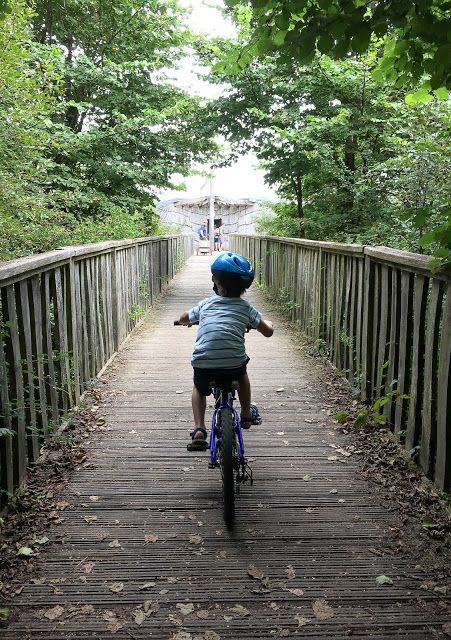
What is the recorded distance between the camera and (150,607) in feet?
8.39

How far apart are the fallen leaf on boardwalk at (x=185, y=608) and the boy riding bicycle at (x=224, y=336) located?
111cm

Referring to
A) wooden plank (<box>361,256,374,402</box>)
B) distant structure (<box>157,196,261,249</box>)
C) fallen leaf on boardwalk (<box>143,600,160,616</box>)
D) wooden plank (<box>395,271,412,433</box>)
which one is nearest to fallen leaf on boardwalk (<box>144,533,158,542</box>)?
fallen leaf on boardwalk (<box>143,600,160,616</box>)

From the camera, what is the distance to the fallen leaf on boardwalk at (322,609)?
2.49 meters

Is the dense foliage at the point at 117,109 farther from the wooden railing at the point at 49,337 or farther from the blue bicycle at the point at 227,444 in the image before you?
the blue bicycle at the point at 227,444

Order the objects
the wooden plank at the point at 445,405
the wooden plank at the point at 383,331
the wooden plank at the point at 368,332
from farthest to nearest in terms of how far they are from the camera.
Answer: the wooden plank at the point at 368,332
the wooden plank at the point at 383,331
the wooden plank at the point at 445,405

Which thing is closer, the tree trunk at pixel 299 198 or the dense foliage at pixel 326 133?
the dense foliage at pixel 326 133

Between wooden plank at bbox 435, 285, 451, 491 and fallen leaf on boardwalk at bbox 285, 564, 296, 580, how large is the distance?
1121 millimetres

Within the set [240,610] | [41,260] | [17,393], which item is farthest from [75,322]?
[240,610]

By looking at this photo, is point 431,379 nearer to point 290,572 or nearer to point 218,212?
point 290,572

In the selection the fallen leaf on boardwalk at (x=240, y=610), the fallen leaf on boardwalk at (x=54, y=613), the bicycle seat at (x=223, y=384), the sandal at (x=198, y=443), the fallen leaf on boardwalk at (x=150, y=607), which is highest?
the bicycle seat at (x=223, y=384)

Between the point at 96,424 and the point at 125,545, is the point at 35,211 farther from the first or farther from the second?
the point at 125,545

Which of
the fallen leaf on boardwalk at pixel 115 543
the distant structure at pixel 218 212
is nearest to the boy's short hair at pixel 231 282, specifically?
the fallen leaf on boardwalk at pixel 115 543

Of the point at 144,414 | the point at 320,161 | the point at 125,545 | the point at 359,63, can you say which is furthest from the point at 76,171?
the point at 125,545

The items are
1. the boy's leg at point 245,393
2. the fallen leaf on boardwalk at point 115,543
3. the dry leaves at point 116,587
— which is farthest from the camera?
the boy's leg at point 245,393
